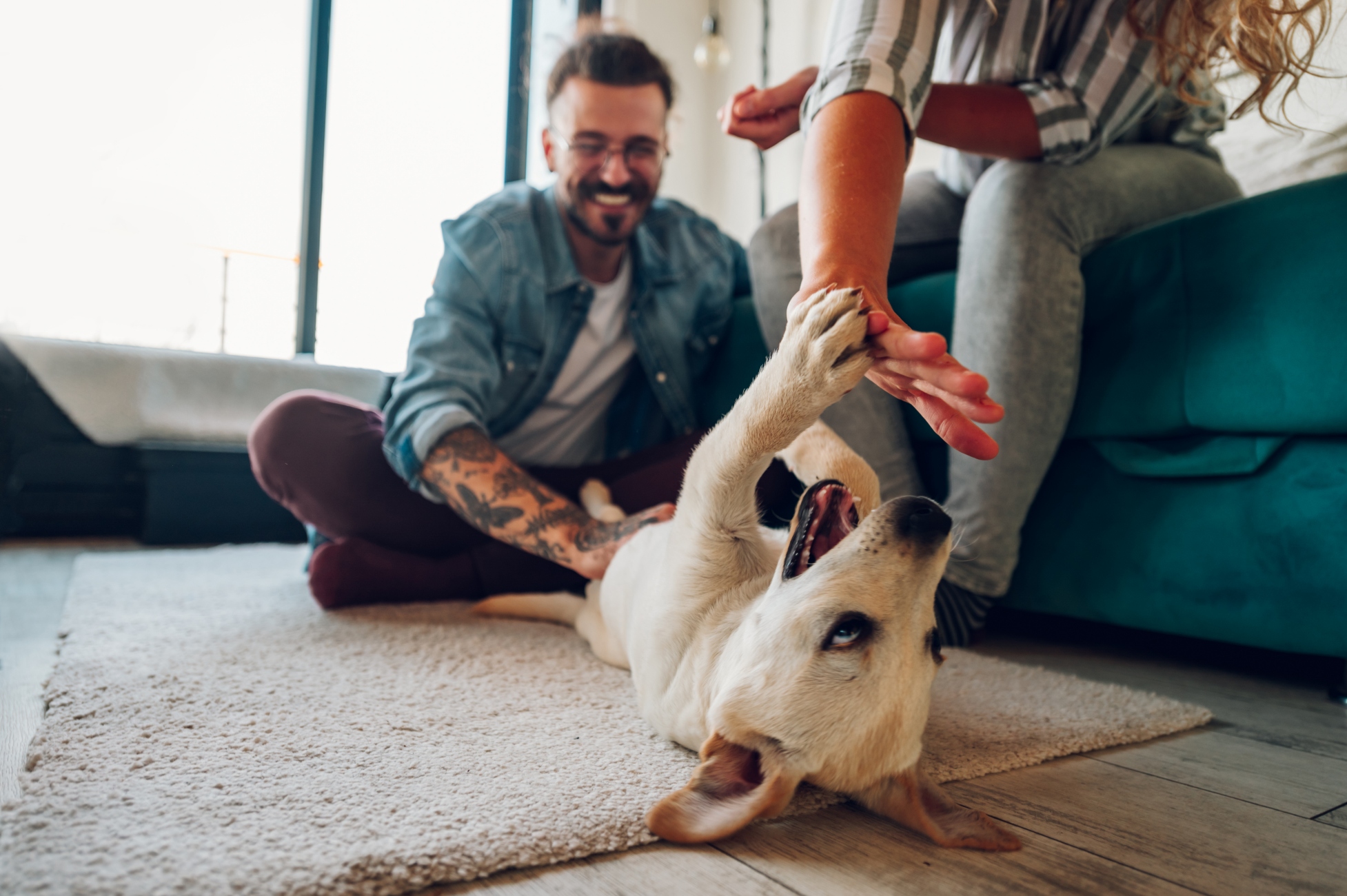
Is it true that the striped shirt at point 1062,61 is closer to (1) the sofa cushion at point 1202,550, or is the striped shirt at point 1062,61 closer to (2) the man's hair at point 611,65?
(1) the sofa cushion at point 1202,550

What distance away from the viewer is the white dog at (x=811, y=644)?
0.70 meters

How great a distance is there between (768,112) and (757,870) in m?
0.94

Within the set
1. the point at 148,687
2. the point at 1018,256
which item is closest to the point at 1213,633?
the point at 1018,256

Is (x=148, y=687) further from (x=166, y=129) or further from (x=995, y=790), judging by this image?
(x=166, y=129)

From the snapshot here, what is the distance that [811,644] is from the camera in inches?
29.0

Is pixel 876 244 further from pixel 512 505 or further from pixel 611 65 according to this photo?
pixel 611 65

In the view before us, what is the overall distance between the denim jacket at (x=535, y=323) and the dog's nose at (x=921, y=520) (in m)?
0.89

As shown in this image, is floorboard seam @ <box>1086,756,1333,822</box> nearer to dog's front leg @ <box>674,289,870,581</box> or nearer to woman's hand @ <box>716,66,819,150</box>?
dog's front leg @ <box>674,289,870,581</box>

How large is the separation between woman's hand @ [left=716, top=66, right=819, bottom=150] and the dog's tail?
0.89 m

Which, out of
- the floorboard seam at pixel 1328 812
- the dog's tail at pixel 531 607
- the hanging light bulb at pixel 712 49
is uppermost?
the hanging light bulb at pixel 712 49

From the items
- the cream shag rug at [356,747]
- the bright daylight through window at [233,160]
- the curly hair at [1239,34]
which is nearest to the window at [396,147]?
the bright daylight through window at [233,160]

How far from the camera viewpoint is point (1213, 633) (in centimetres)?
123

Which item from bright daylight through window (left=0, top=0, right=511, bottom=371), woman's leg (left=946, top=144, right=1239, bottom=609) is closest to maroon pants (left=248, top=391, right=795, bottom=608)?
woman's leg (left=946, top=144, right=1239, bottom=609)

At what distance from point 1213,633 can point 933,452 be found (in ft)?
1.83
